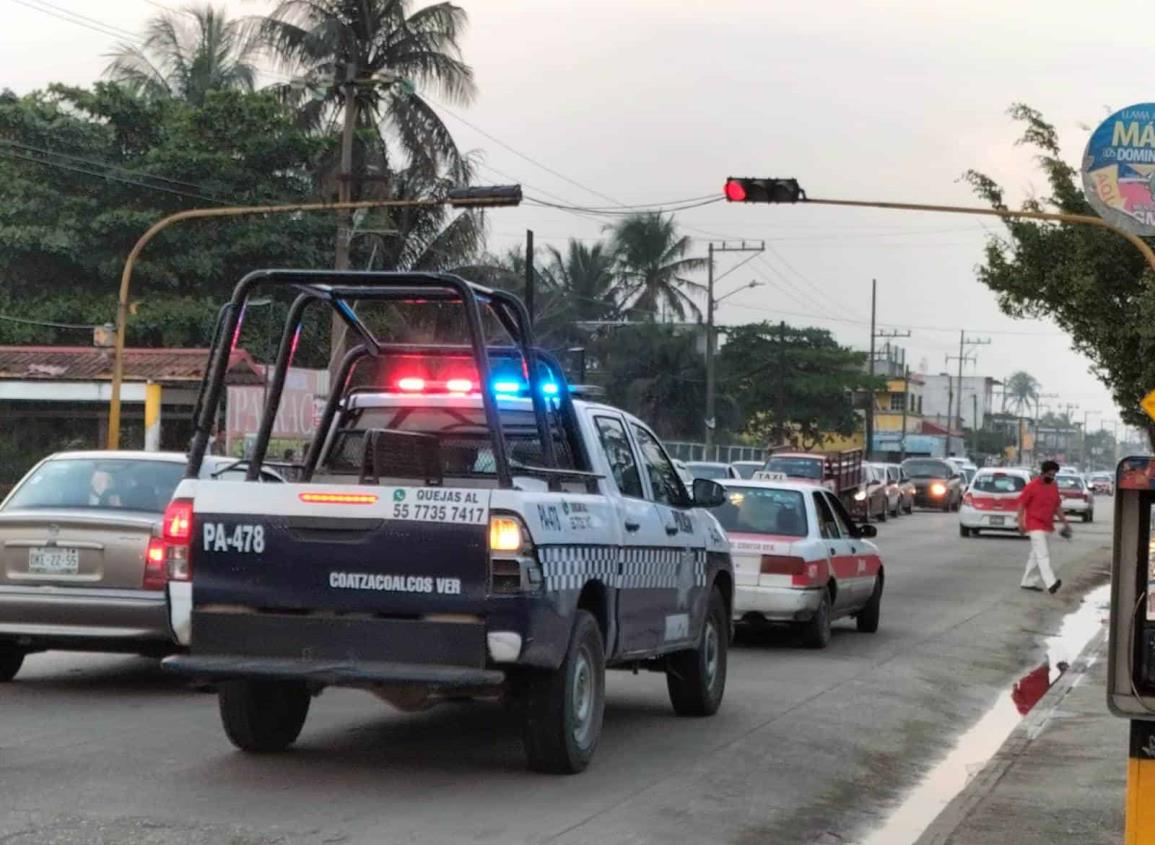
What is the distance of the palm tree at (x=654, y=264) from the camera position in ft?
244

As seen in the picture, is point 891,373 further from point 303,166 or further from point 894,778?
point 894,778

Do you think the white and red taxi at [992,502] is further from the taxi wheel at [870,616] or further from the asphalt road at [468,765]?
the asphalt road at [468,765]

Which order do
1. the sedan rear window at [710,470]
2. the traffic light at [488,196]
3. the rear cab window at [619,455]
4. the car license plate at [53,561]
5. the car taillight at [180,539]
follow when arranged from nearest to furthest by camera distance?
1. the car taillight at [180,539]
2. the rear cab window at [619,455]
3. the car license plate at [53,561]
4. the traffic light at [488,196]
5. the sedan rear window at [710,470]

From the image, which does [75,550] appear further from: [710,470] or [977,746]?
[710,470]

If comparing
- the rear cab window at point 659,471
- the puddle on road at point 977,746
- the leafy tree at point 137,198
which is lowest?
the puddle on road at point 977,746

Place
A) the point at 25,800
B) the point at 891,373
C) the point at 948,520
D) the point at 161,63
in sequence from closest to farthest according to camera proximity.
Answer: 1. the point at 25,800
2. the point at 948,520
3. the point at 161,63
4. the point at 891,373

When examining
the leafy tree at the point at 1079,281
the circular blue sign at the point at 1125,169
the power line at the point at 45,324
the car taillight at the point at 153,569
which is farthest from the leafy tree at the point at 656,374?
the car taillight at the point at 153,569

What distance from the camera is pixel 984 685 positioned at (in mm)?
15133

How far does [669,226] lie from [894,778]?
6512 cm

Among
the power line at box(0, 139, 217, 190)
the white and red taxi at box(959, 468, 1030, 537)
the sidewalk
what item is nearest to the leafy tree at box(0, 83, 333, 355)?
the power line at box(0, 139, 217, 190)

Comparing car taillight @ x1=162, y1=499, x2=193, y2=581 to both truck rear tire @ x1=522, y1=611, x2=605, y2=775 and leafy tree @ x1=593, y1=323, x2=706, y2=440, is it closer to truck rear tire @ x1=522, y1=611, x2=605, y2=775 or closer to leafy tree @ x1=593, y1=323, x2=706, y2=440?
truck rear tire @ x1=522, y1=611, x2=605, y2=775

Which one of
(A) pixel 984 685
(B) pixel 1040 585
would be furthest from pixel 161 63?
(A) pixel 984 685

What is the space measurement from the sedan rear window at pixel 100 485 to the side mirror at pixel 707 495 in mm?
3600

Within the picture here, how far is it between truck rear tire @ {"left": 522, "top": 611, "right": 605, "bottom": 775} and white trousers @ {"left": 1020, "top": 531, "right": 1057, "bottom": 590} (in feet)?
53.6
